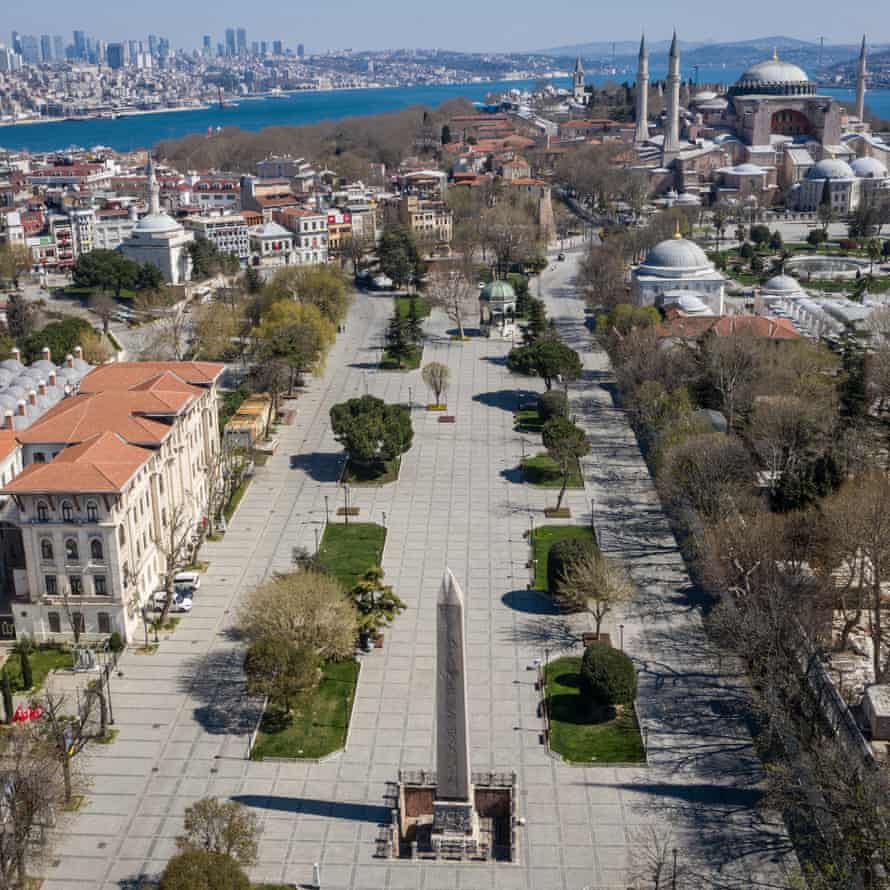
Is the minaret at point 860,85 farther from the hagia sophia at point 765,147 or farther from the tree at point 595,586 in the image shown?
the tree at point 595,586

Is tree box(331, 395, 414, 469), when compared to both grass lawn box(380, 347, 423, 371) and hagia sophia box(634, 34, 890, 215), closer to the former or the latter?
grass lawn box(380, 347, 423, 371)

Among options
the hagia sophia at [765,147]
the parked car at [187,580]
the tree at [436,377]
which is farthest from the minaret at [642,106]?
the parked car at [187,580]

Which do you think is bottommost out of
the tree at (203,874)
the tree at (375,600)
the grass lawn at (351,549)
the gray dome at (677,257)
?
the grass lawn at (351,549)

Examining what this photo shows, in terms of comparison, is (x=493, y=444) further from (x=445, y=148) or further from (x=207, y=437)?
(x=445, y=148)

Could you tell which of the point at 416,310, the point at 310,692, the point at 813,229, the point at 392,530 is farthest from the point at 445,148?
the point at 310,692

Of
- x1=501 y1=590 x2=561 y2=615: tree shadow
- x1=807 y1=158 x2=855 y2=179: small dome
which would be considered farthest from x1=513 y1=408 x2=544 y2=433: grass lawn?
x1=807 y1=158 x2=855 y2=179: small dome
